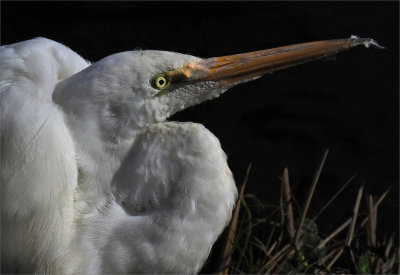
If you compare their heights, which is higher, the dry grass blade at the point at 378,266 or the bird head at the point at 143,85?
the bird head at the point at 143,85

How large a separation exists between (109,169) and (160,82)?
0.29 metres

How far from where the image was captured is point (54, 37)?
4.00 m

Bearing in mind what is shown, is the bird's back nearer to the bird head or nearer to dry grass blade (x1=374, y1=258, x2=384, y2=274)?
the bird head

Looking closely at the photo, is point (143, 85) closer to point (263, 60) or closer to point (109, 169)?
point (109, 169)

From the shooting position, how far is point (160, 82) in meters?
1.99

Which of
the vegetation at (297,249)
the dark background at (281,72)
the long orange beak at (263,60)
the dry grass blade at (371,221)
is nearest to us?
the long orange beak at (263,60)

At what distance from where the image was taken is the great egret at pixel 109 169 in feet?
6.48

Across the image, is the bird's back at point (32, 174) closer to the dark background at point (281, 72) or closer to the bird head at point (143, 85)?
the bird head at point (143, 85)

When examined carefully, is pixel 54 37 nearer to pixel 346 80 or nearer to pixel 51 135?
pixel 346 80

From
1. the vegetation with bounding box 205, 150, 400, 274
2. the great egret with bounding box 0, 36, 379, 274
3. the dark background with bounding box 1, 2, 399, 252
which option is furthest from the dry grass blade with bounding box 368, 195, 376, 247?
the great egret with bounding box 0, 36, 379, 274

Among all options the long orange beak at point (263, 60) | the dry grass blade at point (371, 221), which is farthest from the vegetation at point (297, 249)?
the long orange beak at point (263, 60)

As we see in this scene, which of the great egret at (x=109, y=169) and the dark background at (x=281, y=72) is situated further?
the dark background at (x=281, y=72)

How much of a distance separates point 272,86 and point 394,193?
3.02 feet

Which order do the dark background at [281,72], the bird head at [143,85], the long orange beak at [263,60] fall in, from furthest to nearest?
the dark background at [281,72] < the long orange beak at [263,60] < the bird head at [143,85]
